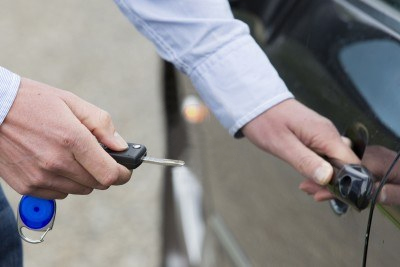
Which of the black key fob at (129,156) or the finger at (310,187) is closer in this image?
the black key fob at (129,156)

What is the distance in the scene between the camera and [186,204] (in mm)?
2904

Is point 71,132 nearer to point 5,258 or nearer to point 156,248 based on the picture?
point 5,258

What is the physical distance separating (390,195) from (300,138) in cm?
30

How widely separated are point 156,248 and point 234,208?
117 centimetres

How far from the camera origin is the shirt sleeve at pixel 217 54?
5.88 ft

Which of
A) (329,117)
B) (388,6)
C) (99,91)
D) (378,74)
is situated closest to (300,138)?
(329,117)

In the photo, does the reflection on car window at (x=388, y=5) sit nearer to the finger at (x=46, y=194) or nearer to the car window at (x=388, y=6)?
the car window at (x=388, y=6)

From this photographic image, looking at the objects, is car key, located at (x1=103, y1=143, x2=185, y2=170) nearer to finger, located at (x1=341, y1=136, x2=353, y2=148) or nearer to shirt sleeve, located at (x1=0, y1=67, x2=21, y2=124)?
shirt sleeve, located at (x1=0, y1=67, x2=21, y2=124)

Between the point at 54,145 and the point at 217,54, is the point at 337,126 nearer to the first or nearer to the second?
the point at 217,54

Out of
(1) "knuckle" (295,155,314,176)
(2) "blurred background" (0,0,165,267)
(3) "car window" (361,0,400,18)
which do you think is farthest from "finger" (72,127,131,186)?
(2) "blurred background" (0,0,165,267)

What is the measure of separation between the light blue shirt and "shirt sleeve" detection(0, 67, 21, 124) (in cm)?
51

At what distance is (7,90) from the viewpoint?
4.72 ft

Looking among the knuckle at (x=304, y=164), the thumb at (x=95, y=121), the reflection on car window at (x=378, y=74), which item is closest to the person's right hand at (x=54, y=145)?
the thumb at (x=95, y=121)

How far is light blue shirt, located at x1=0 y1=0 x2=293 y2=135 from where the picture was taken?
1.79 meters
